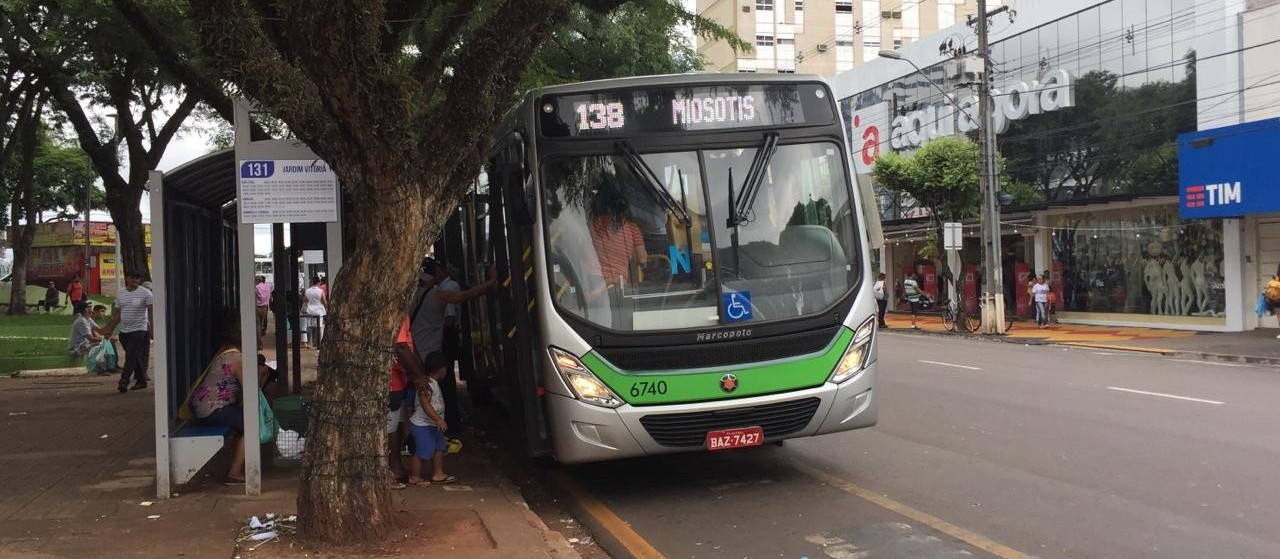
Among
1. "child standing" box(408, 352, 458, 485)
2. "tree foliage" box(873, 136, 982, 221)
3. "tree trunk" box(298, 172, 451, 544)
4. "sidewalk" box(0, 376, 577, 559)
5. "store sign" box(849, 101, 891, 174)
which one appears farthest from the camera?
"store sign" box(849, 101, 891, 174)

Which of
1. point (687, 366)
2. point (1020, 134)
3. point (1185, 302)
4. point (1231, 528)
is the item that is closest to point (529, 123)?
point (687, 366)

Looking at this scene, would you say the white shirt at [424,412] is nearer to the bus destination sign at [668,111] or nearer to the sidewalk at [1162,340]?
the bus destination sign at [668,111]

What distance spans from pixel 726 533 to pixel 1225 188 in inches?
751

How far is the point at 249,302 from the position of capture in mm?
6949

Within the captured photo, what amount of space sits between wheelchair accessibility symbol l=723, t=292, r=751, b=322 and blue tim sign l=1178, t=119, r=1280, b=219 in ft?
57.7

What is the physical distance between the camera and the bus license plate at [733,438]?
689 cm

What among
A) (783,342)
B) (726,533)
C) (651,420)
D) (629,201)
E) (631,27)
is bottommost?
(726,533)

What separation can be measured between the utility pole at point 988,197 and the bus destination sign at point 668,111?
1844 centimetres

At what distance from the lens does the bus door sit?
23.3 feet

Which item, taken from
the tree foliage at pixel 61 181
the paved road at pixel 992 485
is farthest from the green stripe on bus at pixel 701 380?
the tree foliage at pixel 61 181

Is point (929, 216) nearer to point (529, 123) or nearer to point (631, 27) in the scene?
point (631, 27)

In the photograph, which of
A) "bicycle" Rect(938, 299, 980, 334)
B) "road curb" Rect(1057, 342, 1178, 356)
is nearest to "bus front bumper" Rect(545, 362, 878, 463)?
"road curb" Rect(1057, 342, 1178, 356)

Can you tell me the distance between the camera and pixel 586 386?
6.83m

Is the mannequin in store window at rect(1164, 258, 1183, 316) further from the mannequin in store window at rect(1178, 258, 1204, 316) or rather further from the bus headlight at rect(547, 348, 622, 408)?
the bus headlight at rect(547, 348, 622, 408)
